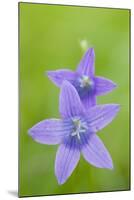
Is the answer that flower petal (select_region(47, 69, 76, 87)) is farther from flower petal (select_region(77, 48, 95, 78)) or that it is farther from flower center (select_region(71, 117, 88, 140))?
flower center (select_region(71, 117, 88, 140))

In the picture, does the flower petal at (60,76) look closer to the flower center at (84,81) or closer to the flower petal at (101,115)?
the flower center at (84,81)

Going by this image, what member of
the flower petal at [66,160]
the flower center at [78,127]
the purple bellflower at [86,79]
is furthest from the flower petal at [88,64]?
the flower petal at [66,160]

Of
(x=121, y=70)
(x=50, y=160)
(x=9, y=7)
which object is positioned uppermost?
(x=9, y=7)

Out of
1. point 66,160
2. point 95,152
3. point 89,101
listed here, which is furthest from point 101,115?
point 66,160

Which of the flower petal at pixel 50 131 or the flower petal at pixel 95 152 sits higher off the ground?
the flower petal at pixel 50 131

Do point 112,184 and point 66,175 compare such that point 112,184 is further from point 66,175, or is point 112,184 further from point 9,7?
point 9,7

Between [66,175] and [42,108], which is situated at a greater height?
[42,108]

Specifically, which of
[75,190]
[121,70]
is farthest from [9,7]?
[75,190]

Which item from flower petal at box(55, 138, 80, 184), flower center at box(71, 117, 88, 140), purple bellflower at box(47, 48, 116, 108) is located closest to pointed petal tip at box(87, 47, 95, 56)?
purple bellflower at box(47, 48, 116, 108)
